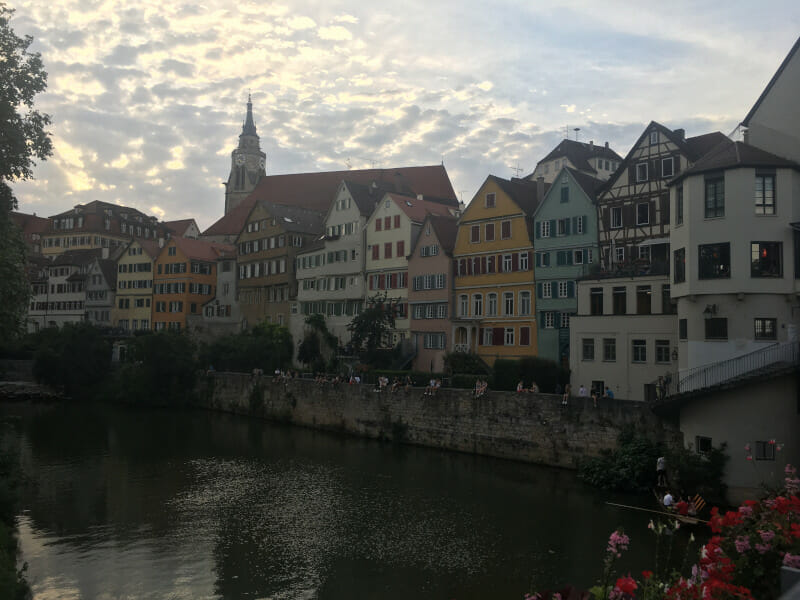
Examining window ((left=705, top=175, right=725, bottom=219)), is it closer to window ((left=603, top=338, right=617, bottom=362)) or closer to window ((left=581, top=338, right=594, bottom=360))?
window ((left=603, top=338, right=617, bottom=362))

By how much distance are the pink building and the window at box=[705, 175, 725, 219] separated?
24.7 metres

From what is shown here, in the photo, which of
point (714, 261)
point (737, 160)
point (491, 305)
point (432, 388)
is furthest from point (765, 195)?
point (491, 305)

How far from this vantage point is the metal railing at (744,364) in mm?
24578

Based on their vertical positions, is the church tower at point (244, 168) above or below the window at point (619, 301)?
above

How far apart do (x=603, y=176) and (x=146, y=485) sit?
50.4 m

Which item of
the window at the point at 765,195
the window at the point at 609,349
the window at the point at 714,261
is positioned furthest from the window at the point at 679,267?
the window at the point at 609,349

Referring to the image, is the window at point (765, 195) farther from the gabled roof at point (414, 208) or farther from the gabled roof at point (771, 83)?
the gabled roof at point (414, 208)

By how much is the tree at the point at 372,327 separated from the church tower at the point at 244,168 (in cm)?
7088

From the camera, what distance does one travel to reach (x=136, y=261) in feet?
268

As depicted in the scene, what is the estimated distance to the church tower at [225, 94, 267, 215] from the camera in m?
117

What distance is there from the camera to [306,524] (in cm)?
2428

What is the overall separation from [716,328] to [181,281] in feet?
201

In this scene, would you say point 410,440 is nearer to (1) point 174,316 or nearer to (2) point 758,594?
(2) point 758,594

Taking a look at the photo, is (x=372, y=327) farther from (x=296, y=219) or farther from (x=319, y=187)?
(x=319, y=187)
